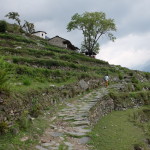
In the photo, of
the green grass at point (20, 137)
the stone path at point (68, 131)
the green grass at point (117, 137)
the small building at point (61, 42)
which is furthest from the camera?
the small building at point (61, 42)

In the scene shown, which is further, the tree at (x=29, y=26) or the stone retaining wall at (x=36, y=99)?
the tree at (x=29, y=26)

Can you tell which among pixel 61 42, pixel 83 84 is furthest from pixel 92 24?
pixel 83 84

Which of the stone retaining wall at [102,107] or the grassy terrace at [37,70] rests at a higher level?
the grassy terrace at [37,70]

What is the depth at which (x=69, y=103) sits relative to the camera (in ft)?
44.8

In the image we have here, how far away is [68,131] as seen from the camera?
336 inches

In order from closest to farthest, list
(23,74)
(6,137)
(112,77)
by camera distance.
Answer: (6,137) → (23,74) → (112,77)

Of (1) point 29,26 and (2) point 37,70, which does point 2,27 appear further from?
(1) point 29,26

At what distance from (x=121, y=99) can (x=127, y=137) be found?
889 centimetres

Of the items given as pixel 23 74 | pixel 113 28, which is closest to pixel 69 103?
pixel 23 74

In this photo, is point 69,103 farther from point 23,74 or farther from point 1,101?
point 1,101

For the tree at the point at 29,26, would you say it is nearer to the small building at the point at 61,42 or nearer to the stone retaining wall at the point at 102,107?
the small building at the point at 61,42

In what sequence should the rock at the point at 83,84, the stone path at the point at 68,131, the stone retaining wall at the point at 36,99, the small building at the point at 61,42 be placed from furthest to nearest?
the small building at the point at 61,42 → the rock at the point at 83,84 → the stone retaining wall at the point at 36,99 → the stone path at the point at 68,131

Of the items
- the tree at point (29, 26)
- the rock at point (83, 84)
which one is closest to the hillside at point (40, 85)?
the rock at point (83, 84)

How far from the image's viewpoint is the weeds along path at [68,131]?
7.02 m
